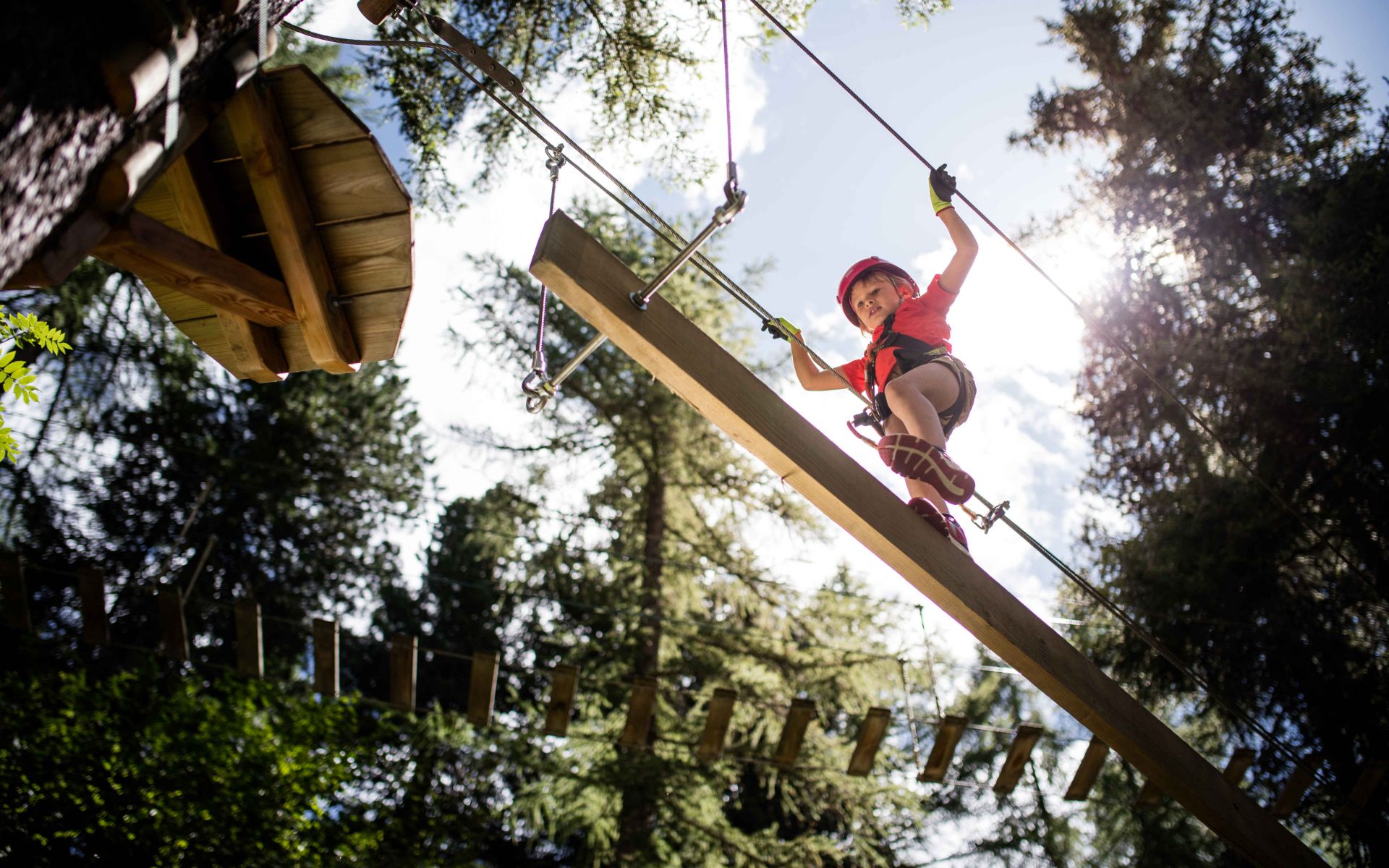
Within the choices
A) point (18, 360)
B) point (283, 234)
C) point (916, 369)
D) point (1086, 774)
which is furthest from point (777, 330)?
point (1086, 774)

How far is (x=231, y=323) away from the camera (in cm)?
207

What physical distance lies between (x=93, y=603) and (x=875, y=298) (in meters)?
4.44

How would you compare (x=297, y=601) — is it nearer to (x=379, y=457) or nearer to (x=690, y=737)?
(x=379, y=457)

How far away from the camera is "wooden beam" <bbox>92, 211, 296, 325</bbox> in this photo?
1.51m

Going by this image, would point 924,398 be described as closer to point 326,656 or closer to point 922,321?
point 922,321

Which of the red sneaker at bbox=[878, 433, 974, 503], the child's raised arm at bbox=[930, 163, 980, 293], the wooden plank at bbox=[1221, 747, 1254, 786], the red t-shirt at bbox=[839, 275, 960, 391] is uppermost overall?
the child's raised arm at bbox=[930, 163, 980, 293]

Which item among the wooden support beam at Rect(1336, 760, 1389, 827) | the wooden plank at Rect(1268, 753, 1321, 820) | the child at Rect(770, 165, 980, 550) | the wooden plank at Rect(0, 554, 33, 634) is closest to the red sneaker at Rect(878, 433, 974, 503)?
the child at Rect(770, 165, 980, 550)

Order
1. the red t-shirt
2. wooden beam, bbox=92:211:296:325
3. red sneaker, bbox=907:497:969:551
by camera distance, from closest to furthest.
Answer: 1. wooden beam, bbox=92:211:296:325
2. red sneaker, bbox=907:497:969:551
3. the red t-shirt

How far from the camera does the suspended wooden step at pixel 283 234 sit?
1736mm

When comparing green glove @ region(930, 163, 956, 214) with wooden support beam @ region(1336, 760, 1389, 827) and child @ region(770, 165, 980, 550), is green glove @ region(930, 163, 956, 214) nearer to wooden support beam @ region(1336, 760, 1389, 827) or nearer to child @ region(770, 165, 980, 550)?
child @ region(770, 165, 980, 550)

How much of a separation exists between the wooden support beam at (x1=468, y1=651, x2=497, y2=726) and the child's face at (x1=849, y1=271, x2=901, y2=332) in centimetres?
264

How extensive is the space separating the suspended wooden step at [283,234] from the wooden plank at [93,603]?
3136 mm

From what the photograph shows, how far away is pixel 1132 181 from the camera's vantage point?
9.97 metres

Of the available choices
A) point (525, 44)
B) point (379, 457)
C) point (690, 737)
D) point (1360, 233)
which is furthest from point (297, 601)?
point (1360, 233)
